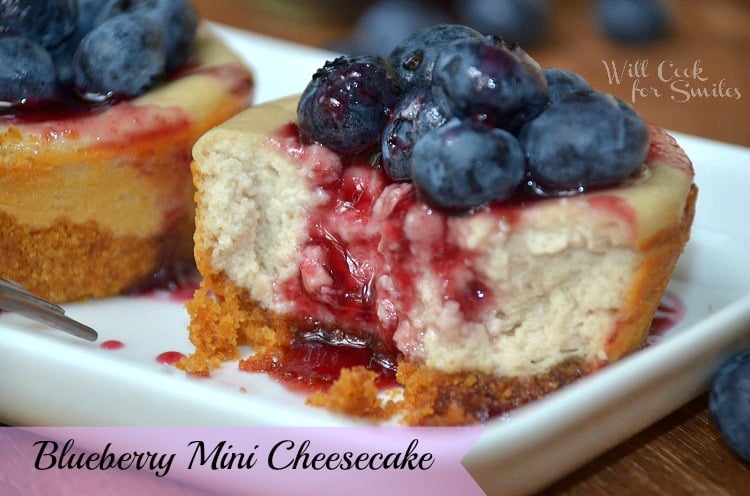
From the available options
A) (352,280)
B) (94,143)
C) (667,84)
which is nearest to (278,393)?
(352,280)

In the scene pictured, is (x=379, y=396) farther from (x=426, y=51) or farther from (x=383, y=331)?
(x=426, y=51)

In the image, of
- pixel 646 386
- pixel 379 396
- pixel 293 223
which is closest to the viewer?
pixel 646 386

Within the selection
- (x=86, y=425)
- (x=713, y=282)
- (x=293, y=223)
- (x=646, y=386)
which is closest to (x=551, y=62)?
(x=713, y=282)

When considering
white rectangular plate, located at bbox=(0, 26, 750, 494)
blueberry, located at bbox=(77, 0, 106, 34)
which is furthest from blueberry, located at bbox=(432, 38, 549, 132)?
blueberry, located at bbox=(77, 0, 106, 34)

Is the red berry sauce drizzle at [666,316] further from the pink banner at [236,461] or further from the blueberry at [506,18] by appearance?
the blueberry at [506,18]

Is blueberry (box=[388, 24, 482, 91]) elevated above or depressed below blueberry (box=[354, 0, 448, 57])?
above

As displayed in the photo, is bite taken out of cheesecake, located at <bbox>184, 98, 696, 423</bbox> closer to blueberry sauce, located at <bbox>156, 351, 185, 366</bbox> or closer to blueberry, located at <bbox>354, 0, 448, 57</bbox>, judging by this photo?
blueberry sauce, located at <bbox>156, 351, 185, 366</bbox>

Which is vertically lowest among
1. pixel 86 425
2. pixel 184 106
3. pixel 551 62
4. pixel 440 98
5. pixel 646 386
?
pixel 551 62
